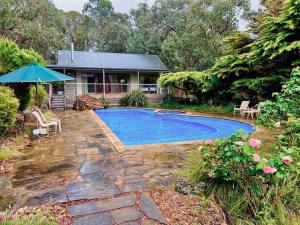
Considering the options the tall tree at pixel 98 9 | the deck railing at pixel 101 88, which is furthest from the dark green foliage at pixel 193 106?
the tall tree at pixel 98 9

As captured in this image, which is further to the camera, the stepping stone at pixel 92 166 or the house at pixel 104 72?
the house at pixel 104 72

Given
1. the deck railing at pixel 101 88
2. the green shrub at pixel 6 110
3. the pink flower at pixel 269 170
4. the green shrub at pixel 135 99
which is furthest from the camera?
the deck railing at pixel 101 88

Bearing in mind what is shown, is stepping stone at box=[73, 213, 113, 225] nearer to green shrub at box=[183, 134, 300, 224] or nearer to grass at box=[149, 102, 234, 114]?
green shrub at box=[183, 134, 300, 224]

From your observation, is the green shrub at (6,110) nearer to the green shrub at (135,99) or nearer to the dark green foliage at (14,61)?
the dark green foliage at (14,61)

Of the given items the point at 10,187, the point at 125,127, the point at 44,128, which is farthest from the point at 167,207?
the point at 125,127

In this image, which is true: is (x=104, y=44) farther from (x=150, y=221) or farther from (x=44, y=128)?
(x=150, y=221)

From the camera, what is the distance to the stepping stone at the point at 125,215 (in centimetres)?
268

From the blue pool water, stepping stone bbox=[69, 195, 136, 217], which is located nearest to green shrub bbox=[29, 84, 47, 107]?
the blue pool water

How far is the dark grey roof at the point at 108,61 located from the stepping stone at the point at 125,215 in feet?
61.3

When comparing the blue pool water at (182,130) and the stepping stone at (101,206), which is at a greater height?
the stepping stone at (101,206)

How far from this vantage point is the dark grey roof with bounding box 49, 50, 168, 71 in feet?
67.8

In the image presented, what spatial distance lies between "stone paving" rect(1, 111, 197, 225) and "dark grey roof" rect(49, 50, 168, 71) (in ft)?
51.7

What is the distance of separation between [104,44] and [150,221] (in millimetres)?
30955

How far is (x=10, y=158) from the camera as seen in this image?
15.9 ft
